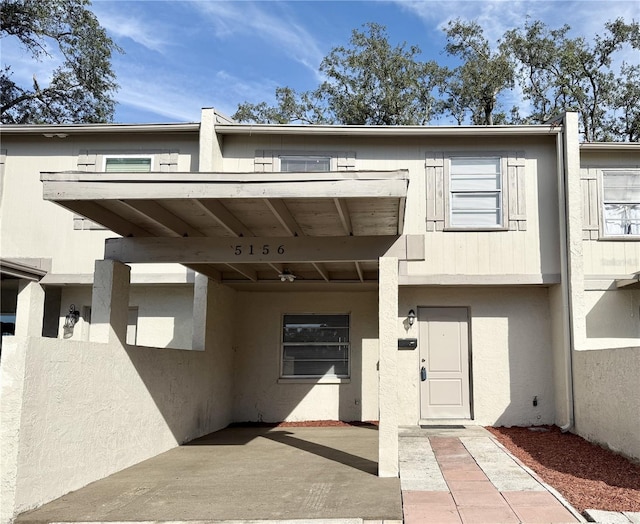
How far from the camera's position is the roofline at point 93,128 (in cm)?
1072

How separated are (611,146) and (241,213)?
7310mm

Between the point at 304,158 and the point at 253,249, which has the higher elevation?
the point at 304,158

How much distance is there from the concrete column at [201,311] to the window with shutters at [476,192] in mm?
4027

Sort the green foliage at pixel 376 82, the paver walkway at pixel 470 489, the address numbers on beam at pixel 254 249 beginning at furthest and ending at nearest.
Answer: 1. the green foliage at pixel 376 82
2. the address numbers on beam at pixel 254 249
3. the paver walkway at pixel 470 489

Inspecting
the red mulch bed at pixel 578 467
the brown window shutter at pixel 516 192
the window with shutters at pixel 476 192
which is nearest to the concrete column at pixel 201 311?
the window with shutters at pixel 476 192

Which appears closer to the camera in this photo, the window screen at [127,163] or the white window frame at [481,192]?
the white window frame at [481,192]

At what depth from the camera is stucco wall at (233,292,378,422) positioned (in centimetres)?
1147

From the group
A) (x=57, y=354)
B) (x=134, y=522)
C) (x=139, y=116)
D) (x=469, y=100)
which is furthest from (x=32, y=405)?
(x=469, y=100)

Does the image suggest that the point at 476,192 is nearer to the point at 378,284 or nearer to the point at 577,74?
the point at 378,284

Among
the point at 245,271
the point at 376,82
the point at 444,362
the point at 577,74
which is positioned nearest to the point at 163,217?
the point at 245,271

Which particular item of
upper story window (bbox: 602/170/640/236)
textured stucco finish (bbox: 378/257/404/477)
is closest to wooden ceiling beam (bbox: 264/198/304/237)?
textured stucco finish (bbox: 378/257/404/477)

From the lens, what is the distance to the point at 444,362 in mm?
10953

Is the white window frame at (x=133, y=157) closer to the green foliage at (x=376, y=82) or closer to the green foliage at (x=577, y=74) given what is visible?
the green foliage at (x=376, y=82)

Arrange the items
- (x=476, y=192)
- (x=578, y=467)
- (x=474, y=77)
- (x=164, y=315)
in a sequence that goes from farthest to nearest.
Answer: (x=474, y=77) → (x=164, y=315) → (x=476, y=192) → (x=578, y=467)
